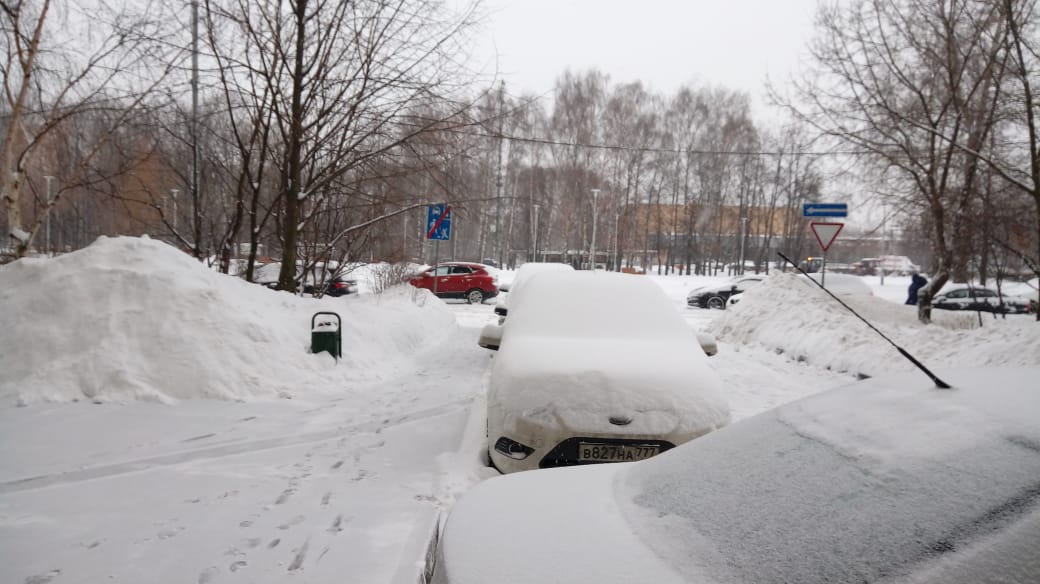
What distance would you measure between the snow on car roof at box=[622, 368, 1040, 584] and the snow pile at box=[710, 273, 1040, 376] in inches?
282

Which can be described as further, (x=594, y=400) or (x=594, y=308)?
(x=594, y=308)

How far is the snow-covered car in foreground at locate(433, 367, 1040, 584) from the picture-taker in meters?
1.26

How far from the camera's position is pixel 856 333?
35.9 ft

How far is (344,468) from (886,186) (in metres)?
14.0

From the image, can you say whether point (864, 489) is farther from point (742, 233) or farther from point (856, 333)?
point (742, 233)

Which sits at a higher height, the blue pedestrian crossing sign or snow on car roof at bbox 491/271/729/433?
the blue pedestrian crossing sign

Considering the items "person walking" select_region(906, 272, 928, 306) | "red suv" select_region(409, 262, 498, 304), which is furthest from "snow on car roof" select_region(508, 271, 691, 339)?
"person walking" select_region(906, 272, 928, 306)

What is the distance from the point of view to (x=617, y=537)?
1608 mm

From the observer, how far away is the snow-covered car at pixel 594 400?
12.7ft

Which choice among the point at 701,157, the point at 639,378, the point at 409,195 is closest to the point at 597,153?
the point at 701,157

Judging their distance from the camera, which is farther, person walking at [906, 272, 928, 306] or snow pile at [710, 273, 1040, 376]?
person walking at [906, 272, 928, 306]

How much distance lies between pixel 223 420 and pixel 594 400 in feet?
11.9

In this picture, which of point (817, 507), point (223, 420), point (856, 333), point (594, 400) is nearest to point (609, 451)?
point (594, 400)

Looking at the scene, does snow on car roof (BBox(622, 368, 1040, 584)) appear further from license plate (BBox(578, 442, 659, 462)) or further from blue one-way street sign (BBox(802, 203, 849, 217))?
blue one-way street sign (BBox(802, 203, 849, 217))
